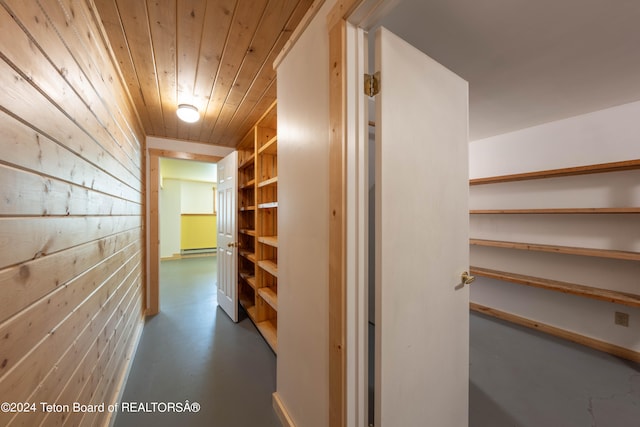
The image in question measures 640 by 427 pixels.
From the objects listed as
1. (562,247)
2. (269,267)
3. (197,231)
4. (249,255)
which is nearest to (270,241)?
(269,267)

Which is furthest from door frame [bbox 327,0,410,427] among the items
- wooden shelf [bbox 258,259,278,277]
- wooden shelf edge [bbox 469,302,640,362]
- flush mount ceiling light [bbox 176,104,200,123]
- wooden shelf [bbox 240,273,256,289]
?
wooden shelf edge [bbox 469,302,640,362]

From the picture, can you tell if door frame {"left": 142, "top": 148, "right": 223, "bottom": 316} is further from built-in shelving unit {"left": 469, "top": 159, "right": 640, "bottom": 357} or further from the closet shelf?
built-in shelving unit {"left": 469, "top": 159, "right": 640, "bottom": 357}

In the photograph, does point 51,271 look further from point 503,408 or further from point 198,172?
point 198,172

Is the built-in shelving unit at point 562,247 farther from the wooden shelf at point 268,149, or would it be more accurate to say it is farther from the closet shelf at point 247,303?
the closet shelf at point 247,303

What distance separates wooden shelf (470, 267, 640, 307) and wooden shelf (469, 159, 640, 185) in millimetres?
1086

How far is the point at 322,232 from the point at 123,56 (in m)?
1.72

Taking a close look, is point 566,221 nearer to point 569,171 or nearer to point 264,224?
point 569,171

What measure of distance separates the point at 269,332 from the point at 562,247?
3.07m

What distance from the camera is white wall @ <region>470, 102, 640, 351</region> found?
2.07 metres

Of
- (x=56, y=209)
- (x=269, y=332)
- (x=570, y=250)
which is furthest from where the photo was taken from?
(x=269, y=332)

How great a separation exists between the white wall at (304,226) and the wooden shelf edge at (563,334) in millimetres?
2763

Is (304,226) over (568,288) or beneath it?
over

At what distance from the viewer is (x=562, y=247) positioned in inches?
91.2

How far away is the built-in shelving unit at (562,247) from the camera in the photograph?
6.29ft
